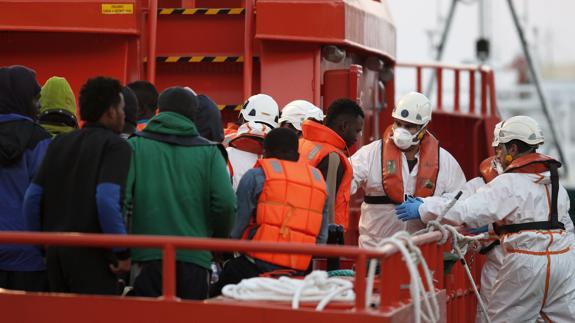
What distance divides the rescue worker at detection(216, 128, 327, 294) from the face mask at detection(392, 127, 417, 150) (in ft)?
6.58

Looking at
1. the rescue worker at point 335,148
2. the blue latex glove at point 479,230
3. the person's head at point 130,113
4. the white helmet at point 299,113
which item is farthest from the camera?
the blue latex glove at point 479,230

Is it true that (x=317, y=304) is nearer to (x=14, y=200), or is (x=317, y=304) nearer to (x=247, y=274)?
(x=247, y=274)

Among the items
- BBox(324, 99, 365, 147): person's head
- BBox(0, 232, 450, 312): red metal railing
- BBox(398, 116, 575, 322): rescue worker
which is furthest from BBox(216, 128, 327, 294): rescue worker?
BBox(398, 116, 575, 322): rescue worker

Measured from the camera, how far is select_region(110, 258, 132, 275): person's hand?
260 inches

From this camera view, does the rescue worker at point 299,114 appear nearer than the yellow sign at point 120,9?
Yes

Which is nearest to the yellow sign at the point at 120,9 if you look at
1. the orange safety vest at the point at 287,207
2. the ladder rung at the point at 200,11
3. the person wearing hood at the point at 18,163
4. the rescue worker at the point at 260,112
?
the ladder rung at the point at 200,11

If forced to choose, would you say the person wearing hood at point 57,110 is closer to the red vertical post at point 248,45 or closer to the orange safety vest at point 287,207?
the orange safety vest at point 287,207

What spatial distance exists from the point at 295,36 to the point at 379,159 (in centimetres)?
169

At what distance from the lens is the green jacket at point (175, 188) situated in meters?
6.76

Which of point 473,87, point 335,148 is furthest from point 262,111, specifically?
point 473,87

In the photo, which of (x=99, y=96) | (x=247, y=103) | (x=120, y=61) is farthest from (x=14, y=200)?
(x=120, y=61)

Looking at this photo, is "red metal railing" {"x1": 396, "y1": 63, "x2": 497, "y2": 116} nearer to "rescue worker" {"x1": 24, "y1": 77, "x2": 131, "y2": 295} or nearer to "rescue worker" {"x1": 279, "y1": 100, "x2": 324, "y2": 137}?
"rescue worker" {"x1": 279, "y1": 100, "x2": 324, "y2": 137}

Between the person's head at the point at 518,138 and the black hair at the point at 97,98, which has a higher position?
the black hair at the point at 97,98

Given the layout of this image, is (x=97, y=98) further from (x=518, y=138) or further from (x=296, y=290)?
(x=518, y=138)
